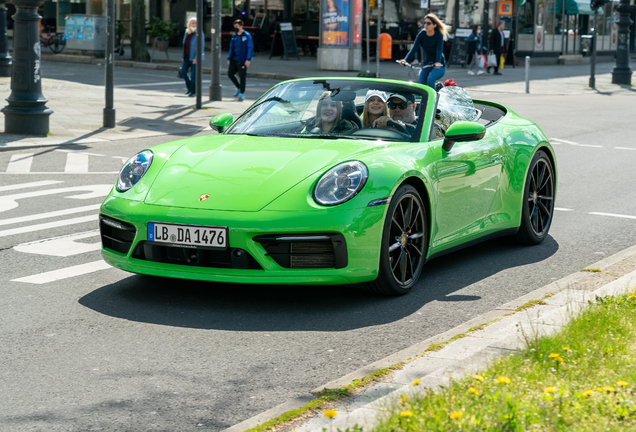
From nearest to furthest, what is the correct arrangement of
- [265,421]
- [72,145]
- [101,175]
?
[265,421], [101,175], [72,145]

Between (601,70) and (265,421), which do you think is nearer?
(265,421)

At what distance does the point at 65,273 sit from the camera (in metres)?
6.20

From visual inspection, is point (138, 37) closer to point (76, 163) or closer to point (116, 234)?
point (76, 163)

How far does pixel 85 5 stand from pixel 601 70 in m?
22.6

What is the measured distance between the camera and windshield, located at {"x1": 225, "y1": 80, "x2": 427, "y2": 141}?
6285 mm

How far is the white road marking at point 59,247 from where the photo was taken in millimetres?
6797

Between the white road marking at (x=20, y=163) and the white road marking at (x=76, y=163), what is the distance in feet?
1.48

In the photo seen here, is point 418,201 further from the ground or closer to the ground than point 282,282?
further from the ground

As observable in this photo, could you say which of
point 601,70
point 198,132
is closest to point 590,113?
point 198,132

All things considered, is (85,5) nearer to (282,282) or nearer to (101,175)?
(101,175)

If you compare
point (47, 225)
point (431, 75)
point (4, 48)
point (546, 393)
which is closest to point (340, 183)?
point (546, 393)

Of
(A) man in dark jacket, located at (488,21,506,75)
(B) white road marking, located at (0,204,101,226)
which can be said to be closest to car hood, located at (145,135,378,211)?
(B) white road marking, located at (0,204,101,226)

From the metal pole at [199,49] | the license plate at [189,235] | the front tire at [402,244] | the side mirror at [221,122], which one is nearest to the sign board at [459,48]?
the metal pole at [199,49]

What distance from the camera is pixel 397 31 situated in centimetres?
3919
